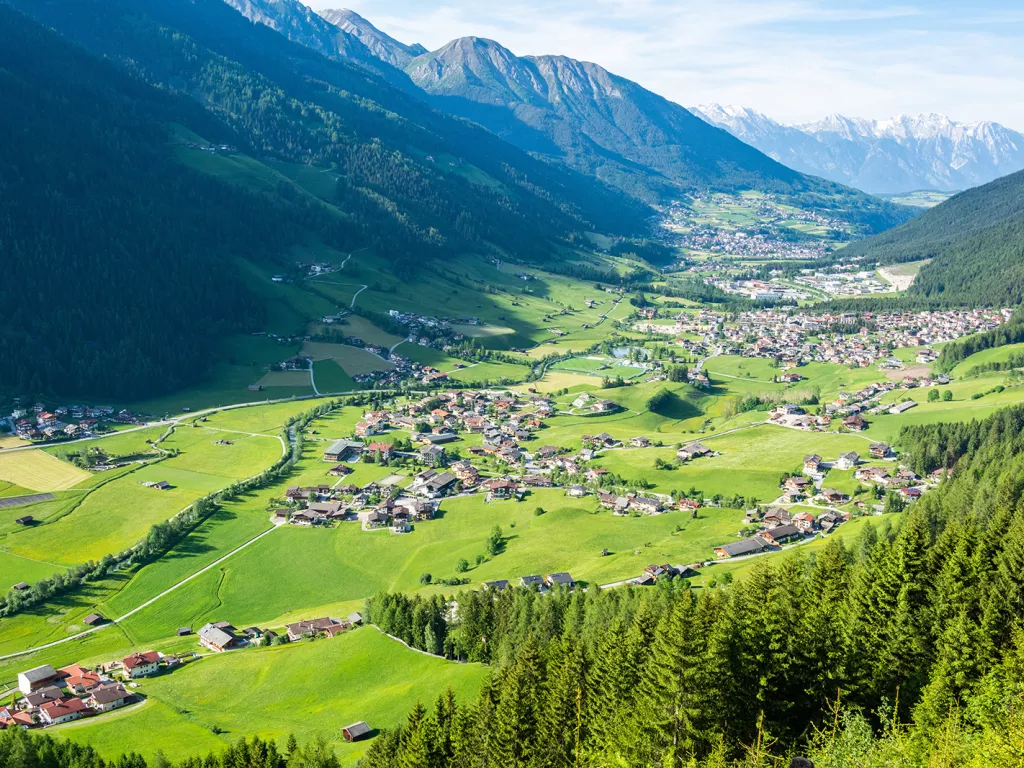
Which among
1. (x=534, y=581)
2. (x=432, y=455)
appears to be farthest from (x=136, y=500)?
(x=534, y=581)

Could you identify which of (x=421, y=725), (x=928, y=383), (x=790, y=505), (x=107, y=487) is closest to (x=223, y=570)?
(x=107, y=487)

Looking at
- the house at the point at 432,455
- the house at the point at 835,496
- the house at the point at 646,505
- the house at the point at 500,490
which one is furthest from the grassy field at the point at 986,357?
the house at the point at 432,455

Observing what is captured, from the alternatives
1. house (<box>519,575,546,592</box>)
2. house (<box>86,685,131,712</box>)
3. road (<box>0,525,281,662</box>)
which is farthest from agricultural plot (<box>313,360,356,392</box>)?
house (<box>86,685,131,712</box>)

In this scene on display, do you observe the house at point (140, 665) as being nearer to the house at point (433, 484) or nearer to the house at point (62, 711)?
the house at point (62, 711)

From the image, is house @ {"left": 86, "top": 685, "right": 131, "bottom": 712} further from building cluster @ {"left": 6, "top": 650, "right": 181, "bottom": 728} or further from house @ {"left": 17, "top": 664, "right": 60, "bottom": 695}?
house @ {"left": 17, "top": 664, "right": 60, "bottom": 695}

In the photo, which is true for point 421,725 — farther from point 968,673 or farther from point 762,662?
point 968,673

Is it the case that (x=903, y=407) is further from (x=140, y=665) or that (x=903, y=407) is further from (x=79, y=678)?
(x=79, y=678)
